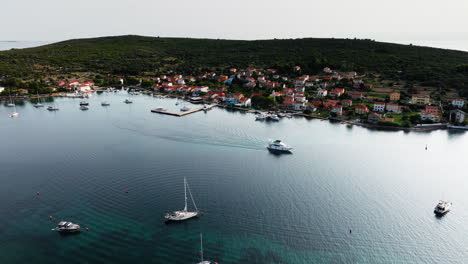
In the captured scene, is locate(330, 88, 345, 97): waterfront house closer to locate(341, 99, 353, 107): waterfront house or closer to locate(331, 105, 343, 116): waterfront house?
locate(341, 99, 353, 107): waterfront house

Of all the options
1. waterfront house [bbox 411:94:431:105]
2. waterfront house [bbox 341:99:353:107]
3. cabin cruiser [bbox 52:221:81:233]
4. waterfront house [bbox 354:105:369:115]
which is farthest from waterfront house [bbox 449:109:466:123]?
cabin cruiser [bbox 52:221:81:233]

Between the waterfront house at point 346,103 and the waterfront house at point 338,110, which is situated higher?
the waterfront house at point 346,103

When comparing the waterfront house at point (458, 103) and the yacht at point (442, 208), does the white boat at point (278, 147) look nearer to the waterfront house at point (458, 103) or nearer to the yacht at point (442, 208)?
the yacht at point (442, 208)

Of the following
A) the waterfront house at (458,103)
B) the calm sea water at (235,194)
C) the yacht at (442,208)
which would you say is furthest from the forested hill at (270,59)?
the yacht at (442,208)

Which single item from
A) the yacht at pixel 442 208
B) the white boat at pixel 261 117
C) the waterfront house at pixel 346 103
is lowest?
the yacht at pixel 442 208

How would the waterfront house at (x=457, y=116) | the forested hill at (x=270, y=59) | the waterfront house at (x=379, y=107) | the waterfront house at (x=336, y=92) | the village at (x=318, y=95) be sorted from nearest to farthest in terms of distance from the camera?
the waterfront house at (x=457, y=116)
the village at (x=318, y=95)
the waterfront house at (x=379, y=107)
the waterfront house at (x=336, y=92)
the forested hill at (x=270, y=59)

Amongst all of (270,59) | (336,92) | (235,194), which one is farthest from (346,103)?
(270,59)
